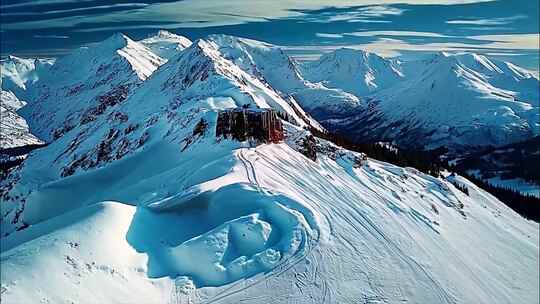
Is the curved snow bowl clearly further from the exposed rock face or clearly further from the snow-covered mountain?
the exposed rock face

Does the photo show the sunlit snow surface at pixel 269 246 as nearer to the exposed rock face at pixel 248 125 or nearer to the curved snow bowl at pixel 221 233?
the curved snow bowl at pixel 221 233

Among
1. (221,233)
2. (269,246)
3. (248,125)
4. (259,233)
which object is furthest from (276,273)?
(248,125)

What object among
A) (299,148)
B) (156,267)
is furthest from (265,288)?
(299,148)

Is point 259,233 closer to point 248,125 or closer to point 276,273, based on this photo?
point 276,273

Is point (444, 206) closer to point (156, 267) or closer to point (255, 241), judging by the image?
point (255, 241)

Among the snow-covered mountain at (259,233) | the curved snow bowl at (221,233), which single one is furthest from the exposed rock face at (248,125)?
the curved snow bowl at (221,233)
